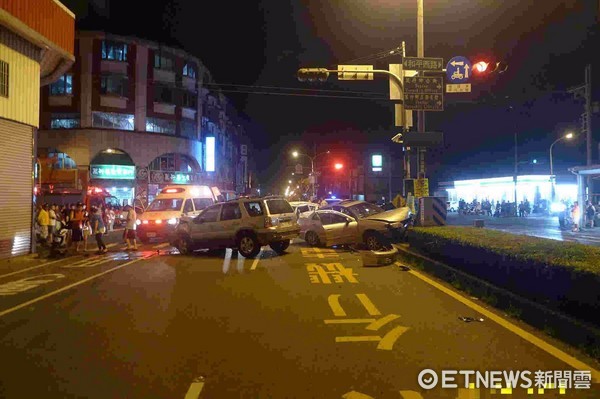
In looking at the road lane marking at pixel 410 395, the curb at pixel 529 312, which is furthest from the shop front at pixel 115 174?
the road lane marking at pixel 410 395

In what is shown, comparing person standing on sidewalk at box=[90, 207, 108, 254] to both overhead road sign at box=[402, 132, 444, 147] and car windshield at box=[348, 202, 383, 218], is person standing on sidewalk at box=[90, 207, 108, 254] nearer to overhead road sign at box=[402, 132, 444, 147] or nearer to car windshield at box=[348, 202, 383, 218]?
car windshield at box=[348, 202, 383, 218]

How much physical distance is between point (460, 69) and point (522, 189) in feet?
106

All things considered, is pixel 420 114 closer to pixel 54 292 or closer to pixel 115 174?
pixel 54 292

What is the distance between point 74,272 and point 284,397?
1018 centimetres

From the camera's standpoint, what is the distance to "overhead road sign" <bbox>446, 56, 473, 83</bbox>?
47.2 feet

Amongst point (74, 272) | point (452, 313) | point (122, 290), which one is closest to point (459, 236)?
point (452, 313)

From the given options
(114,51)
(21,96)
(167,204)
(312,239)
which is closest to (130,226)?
(167,204)

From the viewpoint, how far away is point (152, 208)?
20844 mm

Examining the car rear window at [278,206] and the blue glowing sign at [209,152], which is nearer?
the car rear window at [278,206]

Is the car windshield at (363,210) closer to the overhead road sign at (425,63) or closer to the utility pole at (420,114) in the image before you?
the utility pole at (420,114)

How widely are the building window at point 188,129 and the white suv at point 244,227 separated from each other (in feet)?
94.2

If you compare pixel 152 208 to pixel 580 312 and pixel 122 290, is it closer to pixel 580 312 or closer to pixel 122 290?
pixel 122 290

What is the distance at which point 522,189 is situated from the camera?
42.9m

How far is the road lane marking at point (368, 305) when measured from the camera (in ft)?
25.6
